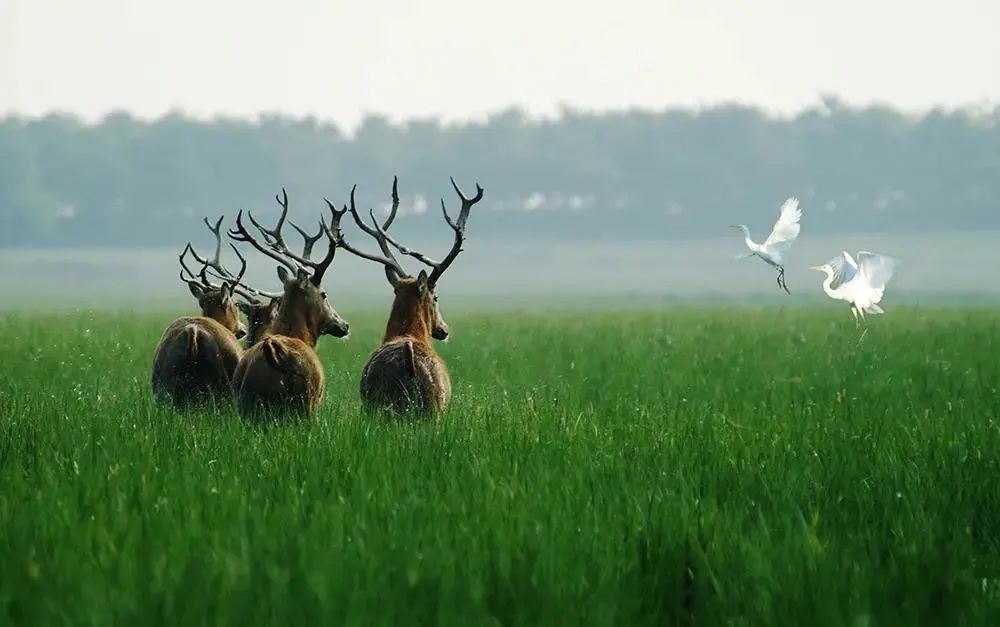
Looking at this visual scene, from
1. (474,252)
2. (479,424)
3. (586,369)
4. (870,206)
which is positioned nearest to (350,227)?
(474,252)

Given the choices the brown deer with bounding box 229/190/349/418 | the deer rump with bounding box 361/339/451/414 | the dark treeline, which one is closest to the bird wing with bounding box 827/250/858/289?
the deer rump with bounding box 361/339/451/414

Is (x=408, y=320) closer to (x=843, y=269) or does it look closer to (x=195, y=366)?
(x=195, y=366)

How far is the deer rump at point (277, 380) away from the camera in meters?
9.16

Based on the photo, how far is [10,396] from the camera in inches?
448

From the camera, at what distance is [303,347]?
9477 mm

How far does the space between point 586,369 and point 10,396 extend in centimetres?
657

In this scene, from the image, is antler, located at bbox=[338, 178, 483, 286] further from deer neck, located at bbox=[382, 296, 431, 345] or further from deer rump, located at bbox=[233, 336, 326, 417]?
deer rump, located at bbox=[233, 336, 326, 417]

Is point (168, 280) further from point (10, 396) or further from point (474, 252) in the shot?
point (10, 396)

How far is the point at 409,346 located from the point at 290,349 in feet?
2.73

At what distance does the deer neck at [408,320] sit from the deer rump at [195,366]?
4.24 feet

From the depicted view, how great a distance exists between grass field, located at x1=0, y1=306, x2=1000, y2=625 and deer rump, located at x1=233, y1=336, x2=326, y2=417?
20 centimetres

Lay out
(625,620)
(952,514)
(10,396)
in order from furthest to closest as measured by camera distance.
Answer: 1. (10,396)
2. (952,514)
3. (625,620)

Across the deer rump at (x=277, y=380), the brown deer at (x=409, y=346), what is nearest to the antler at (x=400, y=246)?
the brown deer at (x=409, y=346)

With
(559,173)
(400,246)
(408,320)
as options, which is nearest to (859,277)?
(408,320)
